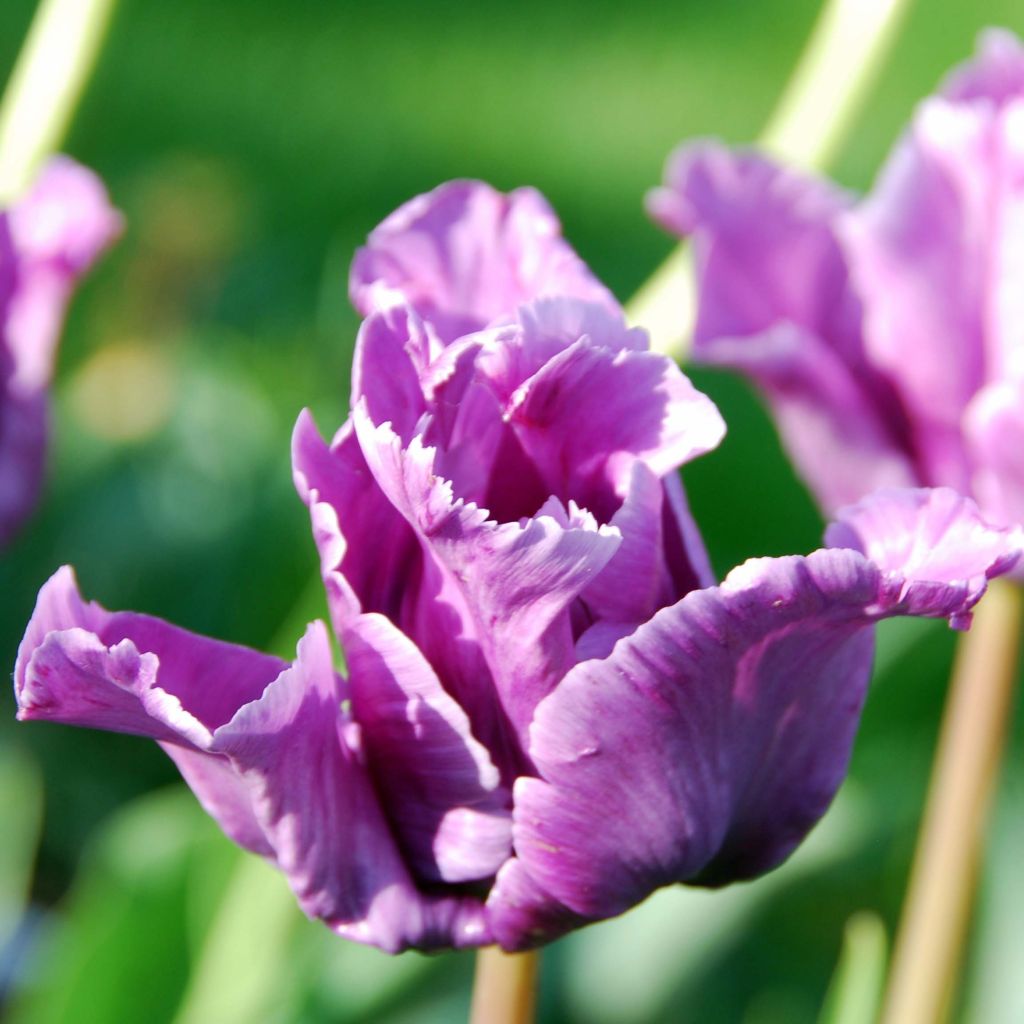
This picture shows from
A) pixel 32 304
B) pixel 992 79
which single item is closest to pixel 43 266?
pixel 32 304

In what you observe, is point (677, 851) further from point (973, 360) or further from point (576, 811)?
point (973, 360)

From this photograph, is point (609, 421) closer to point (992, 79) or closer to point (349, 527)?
point (349, 527)

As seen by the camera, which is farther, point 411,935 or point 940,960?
point 940,960

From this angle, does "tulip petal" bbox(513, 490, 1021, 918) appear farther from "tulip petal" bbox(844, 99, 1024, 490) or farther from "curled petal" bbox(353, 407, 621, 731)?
"tulip petal" bbox(844, 99, 1024, 490)

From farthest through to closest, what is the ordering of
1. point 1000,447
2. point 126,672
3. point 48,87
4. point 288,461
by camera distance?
point 288,461
point 48,87
point 1000,447
point 126,672

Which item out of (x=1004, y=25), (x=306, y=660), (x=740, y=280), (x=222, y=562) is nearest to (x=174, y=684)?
(x=306, y=660)
